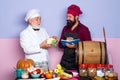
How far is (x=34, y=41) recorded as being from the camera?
2764 millimetres

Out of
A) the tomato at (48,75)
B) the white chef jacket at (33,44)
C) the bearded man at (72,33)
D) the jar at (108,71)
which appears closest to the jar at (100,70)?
the jar at (108,71)

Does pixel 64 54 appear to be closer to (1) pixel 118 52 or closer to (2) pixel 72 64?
(2) pixel 72 64

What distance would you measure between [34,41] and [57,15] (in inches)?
22.3

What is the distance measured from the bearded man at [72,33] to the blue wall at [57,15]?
22cm

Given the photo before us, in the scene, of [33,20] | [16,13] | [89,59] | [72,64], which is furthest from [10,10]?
[89,59]

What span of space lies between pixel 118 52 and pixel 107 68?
98 cm

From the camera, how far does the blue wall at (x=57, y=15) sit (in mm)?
3141

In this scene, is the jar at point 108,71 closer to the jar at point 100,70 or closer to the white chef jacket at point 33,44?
the jar at point 100,70

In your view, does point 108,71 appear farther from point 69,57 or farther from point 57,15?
point 57,15

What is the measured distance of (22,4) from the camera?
3148 mm

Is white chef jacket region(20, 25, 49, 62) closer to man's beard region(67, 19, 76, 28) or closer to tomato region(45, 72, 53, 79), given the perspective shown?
man's beard region(67, 19, 76, 28)

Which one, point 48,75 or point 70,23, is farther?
point 70,23

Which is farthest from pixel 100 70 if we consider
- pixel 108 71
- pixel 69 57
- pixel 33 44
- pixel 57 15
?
pixel 57 15

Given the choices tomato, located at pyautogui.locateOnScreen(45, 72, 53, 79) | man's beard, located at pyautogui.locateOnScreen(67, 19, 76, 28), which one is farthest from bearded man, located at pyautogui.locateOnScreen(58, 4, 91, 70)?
tomato, located at pyautogui.locateOnScreen(45, 72, 53, 79)
